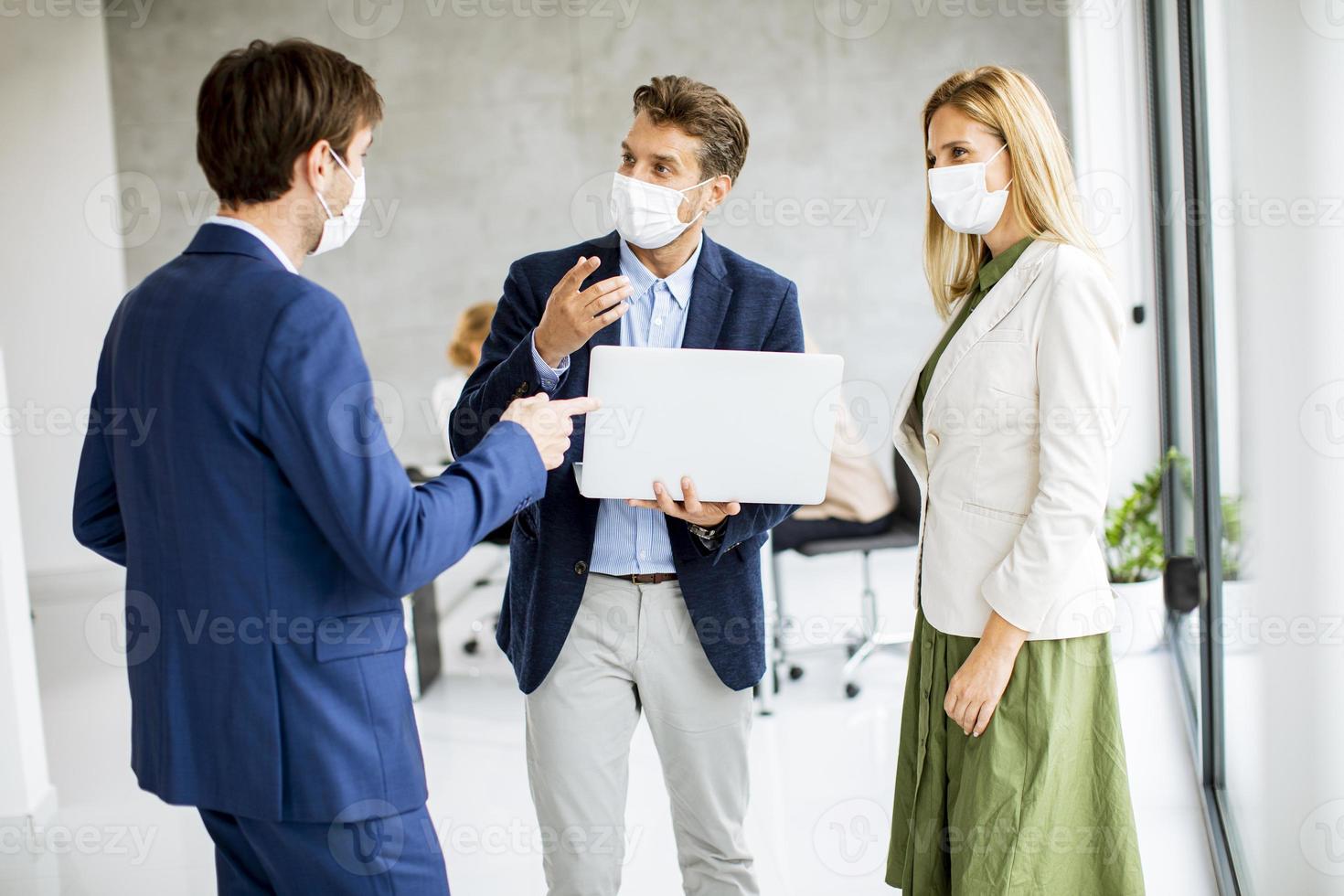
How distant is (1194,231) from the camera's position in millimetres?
2350

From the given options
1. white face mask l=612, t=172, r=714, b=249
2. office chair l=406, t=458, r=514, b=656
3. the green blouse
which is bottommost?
office chair l=406, t=458, r=514, b=656

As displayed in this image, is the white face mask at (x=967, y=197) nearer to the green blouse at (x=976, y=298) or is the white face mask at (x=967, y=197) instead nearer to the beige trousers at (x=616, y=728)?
the green blouse at (x=976, y=298)

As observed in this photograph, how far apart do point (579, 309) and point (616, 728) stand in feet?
2.35

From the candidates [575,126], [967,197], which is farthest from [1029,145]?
[575,126]

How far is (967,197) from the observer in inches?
64.6

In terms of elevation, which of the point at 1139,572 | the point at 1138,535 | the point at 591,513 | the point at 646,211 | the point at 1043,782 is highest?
the point at 646,211

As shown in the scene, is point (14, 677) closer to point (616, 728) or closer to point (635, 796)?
point (635, 796)

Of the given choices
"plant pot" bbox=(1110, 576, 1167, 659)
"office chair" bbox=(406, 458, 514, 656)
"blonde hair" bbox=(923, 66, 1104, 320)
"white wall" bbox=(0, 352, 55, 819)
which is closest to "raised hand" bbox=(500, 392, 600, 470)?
"blonde hair" bbox=(923, 66, 1104, 320)

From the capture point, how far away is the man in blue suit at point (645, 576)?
5.92 ft

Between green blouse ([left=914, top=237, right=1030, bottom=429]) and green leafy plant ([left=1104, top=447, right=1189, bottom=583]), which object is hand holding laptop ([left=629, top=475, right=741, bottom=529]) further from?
green leafy plant ([left=1104, top=447, right=1189, bottom=583])

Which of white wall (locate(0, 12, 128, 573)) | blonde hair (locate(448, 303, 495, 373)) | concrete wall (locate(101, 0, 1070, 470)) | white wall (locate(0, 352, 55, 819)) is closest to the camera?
white wall (locate(0, 352, 55, 819))

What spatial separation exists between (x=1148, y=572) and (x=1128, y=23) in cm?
222

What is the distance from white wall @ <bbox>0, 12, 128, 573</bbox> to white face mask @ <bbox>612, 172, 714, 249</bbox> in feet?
15.5

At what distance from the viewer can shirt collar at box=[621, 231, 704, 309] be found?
1877 mm
